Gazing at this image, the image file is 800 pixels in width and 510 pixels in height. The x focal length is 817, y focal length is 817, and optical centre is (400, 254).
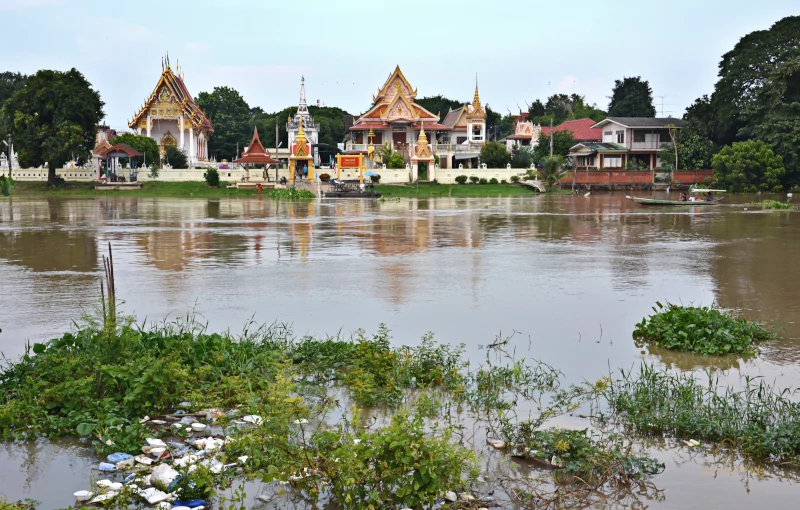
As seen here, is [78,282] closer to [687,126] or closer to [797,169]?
[797,169]

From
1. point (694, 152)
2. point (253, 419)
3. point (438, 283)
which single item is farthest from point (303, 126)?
point (253, 419)

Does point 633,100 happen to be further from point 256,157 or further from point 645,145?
point 256,157

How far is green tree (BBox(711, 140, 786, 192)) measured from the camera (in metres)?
47.7

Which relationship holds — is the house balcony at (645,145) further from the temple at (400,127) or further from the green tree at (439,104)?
the green tree at (439,104)

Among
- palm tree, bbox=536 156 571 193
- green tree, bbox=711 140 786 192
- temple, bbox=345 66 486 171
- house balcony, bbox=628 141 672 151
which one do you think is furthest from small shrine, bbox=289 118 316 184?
green tree, bbox=711 140 786 192

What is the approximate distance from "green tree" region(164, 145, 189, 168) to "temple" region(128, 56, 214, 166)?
0.72 m

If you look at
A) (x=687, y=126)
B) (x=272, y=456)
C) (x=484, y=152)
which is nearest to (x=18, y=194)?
(x=484, y=152)

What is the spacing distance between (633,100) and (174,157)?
45495 mm

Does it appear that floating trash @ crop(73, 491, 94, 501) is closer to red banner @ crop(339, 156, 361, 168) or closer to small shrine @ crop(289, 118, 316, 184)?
small shrine @ crop(289, 118, 316, 184)

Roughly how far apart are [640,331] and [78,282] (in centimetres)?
956

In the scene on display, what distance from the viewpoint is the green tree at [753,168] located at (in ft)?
157

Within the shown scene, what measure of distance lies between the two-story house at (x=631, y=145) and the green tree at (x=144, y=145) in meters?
32.1

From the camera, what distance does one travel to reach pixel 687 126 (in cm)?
5769

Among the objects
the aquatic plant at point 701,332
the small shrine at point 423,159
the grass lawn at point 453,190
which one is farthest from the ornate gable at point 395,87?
the aquatic plant at point 701,332
